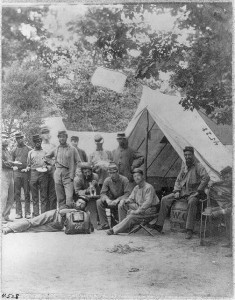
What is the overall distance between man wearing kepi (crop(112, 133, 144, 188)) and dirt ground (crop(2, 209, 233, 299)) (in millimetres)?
1326

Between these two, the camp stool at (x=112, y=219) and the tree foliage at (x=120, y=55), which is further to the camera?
the camp stool at (x=112, y=219)

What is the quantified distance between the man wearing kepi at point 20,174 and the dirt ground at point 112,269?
2.05 ft

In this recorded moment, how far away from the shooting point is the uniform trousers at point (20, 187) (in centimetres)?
737

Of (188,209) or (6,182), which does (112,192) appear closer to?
(188,209)

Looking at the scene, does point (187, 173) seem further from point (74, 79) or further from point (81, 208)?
point (74, 79)

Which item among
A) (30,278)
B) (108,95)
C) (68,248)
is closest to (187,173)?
(108,95)

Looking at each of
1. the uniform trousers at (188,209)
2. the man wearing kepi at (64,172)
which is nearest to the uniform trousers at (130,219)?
the uniform trousers at (188,209)

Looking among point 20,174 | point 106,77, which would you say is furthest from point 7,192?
point 106,77

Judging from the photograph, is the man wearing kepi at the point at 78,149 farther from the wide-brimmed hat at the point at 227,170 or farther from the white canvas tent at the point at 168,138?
the wide-brimmed hat at the point at 227,170

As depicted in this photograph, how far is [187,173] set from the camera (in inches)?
291

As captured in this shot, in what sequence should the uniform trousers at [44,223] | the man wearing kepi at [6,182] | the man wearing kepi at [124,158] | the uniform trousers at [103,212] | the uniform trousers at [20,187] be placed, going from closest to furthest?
the man wearing kepi at [6,182] < the uniform trousers at [44,223] < the uniform trousers at [20,187] < the uniform trousers at [103,212] < the man wearing kepi at [124,158]

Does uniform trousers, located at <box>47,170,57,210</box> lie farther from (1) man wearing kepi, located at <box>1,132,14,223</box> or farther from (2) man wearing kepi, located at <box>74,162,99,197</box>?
(1) man wearing kepi, located at <box>1,132,14,223</box>

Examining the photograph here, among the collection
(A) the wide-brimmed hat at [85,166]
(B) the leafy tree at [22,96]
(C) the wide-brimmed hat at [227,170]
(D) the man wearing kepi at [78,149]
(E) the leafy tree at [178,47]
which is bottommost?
(C) the wide-brimmed hat at [227,170]

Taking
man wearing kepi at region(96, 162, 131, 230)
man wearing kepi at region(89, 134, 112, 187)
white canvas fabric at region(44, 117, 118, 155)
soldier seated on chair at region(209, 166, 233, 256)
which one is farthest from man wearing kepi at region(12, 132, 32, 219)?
soldier seated on chair at region(209, 166, 233, 256)
